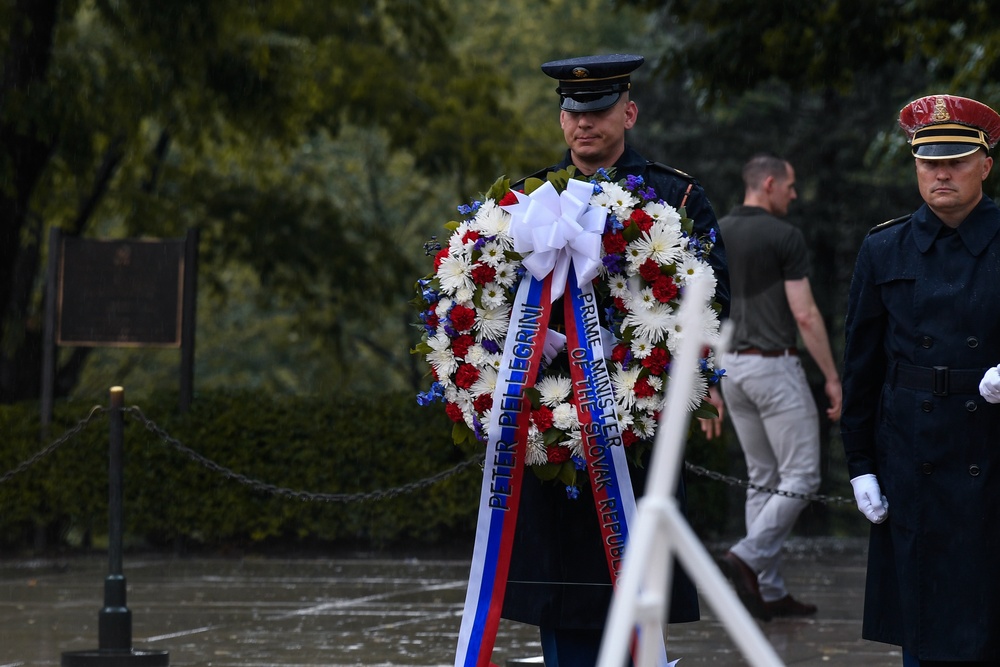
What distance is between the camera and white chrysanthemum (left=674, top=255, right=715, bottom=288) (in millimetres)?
4652

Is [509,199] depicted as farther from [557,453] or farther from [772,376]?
[772,376]

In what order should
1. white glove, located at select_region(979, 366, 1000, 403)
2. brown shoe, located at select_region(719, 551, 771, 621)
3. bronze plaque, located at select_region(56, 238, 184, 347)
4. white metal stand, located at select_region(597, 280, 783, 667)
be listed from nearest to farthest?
1. white metal stand, located at select_region(597, 280, 783, 667)
2. white glove, located at select_region(979, 366, 1000, 403)
3. brown shoe, located at select_region(719, 551, 771, 621)
4. bronze plaque, located at select_region(56, 238, 184, 347)

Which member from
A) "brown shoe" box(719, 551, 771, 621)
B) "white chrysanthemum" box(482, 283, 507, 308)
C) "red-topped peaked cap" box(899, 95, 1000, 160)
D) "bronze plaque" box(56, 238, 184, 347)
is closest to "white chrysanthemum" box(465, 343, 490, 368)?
"white chrysanthemum" box(482, 283, 507, 308)

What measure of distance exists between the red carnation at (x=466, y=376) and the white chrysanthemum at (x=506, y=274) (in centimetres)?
27

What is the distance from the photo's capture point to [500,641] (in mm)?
7984

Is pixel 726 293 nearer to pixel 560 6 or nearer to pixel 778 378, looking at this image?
pixel 778 378

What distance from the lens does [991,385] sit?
4.44 meters

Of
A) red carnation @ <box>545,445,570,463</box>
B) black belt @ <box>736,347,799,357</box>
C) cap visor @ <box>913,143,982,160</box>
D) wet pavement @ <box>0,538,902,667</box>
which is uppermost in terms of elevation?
cap visor @ <box>913,143,982,160</box>

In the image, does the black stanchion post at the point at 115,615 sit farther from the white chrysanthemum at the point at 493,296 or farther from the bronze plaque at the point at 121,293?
the bronze plaque at the point at 121,293

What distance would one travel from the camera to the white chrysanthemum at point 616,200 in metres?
4.69

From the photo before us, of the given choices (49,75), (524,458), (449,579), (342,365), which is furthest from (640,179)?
(342,365)

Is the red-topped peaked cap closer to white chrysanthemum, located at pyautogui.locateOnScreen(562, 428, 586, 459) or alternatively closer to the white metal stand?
white chrysanthemum, located at pyautogui.locateOnScreen(562, 428, 586, 459)

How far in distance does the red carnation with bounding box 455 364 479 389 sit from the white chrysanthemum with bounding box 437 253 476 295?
238mm

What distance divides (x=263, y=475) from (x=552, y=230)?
28.2ft
